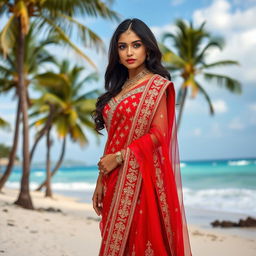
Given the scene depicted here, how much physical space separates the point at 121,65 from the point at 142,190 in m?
0.86

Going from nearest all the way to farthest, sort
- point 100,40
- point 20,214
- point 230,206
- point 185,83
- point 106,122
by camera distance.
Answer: point 106,122, point 20,214, point 100,40, point 230,206, point 185,83

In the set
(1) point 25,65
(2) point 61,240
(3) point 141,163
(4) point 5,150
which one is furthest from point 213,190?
(4) point 5,150

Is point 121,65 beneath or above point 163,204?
above

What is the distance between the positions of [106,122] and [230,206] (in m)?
11.9

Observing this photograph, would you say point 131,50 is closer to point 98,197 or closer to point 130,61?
point 130,61

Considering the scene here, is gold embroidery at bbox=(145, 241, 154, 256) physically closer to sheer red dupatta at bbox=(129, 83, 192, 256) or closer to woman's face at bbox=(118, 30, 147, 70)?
sheer red dupatta at bbox=(129, 83, 192, 256)

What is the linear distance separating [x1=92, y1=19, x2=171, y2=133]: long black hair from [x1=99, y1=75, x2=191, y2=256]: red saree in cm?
14

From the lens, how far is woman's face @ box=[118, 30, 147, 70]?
2516 millimetres

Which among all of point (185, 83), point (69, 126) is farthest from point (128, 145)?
point (69, 126)

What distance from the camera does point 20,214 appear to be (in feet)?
25.0

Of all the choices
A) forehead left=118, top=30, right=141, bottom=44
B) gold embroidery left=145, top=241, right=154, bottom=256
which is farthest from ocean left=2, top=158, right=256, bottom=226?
forehead left=118, top=30, right=141, bottom=44

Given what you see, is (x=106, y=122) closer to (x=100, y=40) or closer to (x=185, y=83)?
(x=100, y=40)

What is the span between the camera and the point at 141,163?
2342 mm

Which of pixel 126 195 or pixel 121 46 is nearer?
pixel 126 195
